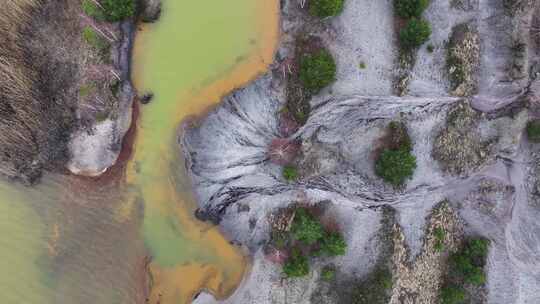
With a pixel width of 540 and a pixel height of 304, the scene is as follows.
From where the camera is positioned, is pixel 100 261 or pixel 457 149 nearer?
pixel 457 149

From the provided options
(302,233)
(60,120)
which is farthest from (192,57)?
(302,233)

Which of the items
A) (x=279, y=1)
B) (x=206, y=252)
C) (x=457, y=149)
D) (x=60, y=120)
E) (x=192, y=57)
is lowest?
(x=206, y=252)

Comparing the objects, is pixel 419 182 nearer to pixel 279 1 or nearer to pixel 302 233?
pixel 302 233

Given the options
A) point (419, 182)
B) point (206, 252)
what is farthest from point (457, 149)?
point (206, 252)

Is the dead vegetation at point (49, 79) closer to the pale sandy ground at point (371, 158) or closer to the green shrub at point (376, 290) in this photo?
the pale sandy ground at point (371, 158)

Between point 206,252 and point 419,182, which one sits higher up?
point 419,182

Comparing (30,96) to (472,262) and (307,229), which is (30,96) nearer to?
(307,229)
